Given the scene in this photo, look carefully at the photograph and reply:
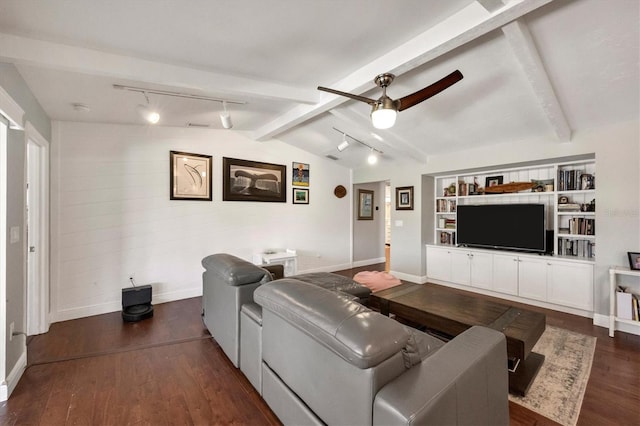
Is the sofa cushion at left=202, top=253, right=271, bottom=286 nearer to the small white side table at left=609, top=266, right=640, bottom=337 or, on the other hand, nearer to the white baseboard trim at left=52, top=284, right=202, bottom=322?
the white baseboard trim at left=52, top=284, right=202, bottom=322

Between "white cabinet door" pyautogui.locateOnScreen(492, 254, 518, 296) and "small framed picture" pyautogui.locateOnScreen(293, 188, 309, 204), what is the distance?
342 cm

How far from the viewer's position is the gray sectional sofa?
40.1 inches

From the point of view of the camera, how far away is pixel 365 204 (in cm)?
676

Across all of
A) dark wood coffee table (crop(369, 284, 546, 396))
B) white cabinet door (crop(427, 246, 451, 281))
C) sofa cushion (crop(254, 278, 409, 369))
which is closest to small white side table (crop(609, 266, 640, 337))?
dark wood coffee table (crop(369, 284, 546, 396))

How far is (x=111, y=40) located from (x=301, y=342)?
2.47 metres

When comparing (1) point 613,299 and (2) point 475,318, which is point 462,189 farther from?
(2) point 475,318

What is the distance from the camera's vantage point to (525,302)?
13.1 feet

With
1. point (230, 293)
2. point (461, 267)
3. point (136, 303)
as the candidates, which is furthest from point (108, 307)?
point (461, 267)

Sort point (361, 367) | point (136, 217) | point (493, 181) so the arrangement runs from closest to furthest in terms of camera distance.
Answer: point (361, 367)
point (136, 217)
point (493, 181)

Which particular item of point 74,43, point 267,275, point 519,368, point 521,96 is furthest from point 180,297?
point 521,96

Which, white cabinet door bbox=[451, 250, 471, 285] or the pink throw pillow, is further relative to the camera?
the pink throw pillow

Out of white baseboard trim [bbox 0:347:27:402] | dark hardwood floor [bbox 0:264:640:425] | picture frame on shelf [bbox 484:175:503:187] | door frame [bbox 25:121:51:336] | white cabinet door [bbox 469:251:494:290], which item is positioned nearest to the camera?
dark hardwood floor [bbox 0:264:640:425]

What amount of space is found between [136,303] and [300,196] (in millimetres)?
3166

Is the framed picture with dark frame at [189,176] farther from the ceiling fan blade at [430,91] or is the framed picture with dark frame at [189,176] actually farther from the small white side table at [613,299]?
the small white side table at [613,299]
